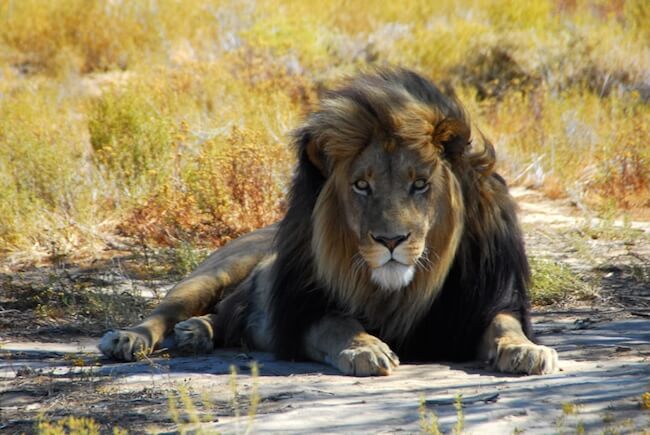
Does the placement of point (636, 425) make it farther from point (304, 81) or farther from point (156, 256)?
point (304, 81)

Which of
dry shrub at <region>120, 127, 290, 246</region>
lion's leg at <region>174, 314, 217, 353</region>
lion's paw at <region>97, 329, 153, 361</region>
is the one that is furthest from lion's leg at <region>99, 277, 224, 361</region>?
dry shrub at <region>120, 127, 290, 246</region>

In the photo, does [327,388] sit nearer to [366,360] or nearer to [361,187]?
[366,360]

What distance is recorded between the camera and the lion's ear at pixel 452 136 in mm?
4770

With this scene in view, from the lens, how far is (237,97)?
12633mm

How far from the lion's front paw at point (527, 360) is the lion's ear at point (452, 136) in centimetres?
94

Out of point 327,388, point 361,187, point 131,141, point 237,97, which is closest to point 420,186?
point 361,187

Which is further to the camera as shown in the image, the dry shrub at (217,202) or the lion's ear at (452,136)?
the dry shrub at (217,202)

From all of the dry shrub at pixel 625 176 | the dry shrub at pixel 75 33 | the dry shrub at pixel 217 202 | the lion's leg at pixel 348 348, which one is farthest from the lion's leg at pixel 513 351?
the dry shrub at pixel 75 33

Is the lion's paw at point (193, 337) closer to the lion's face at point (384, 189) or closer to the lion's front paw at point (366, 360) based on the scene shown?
the lion's face at point (384, 189)

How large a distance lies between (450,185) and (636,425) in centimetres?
160

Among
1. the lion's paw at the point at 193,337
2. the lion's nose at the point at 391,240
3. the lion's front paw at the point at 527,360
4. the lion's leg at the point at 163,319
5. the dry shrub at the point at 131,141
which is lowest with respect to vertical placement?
the lion's paw at the point at 193,337

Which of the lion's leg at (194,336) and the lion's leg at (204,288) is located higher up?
the lion's leg at (204,288)

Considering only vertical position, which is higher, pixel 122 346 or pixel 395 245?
pixel 395 245

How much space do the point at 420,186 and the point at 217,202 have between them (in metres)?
4.26
